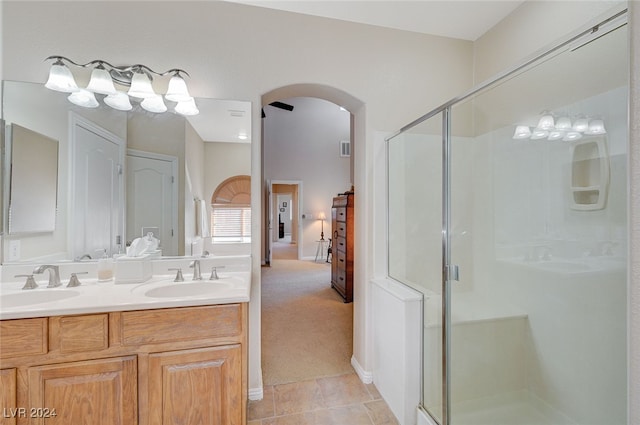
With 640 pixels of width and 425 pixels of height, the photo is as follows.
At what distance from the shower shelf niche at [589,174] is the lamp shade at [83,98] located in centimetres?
283

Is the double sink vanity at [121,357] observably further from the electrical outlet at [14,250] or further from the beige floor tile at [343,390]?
the beige floor tile at [343,390]

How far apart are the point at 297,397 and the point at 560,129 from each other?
2.37 meters

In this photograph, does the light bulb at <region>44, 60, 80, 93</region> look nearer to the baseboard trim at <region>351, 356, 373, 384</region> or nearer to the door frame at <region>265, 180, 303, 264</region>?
the baseboard trim at <region>351, 356, 373, 384</region>

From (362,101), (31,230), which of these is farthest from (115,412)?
(362,101)

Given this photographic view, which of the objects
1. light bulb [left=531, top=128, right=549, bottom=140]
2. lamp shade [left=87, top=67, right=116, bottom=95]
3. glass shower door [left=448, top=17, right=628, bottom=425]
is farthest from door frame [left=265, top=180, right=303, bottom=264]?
light bulb [left=531, top=128, right=549, bottom=140]

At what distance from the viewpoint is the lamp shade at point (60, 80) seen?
1.66 m

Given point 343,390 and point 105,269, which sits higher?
point 105,269

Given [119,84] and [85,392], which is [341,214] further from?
[85,392]

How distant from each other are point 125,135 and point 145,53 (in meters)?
0.55

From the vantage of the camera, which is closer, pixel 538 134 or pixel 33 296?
pixel 33 296

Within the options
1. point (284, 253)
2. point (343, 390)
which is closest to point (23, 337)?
point (343, 390)

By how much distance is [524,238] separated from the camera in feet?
5.68

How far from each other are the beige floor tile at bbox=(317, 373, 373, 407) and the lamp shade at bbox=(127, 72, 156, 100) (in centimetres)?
240

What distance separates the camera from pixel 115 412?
1306mm
